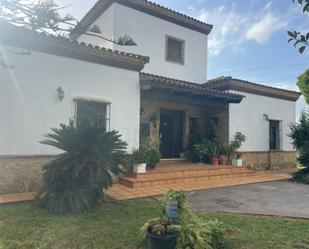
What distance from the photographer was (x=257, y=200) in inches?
297

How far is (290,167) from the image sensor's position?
53.1 feet

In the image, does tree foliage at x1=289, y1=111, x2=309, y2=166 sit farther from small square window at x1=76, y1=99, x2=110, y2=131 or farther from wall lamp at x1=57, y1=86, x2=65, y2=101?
wall lamp at x1=57, y1=86, x2=65, y2=101

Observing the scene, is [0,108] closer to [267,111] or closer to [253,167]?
[253,167]

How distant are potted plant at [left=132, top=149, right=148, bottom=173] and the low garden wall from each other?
6278 millimetres

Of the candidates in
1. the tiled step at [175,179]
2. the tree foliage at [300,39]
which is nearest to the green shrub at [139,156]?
the tiled step at [175,179]

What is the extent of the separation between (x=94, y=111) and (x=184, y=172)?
4.27 metres

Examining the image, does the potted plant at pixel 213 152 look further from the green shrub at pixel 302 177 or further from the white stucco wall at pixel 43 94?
the white stucco wall at pixel 43 94

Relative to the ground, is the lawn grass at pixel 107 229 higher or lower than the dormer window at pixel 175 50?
lower

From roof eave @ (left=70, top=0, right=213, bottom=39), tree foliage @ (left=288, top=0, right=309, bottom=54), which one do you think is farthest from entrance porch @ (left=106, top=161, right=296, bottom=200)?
roof eave @ (left=70, top=0, right=213, bottom=39)

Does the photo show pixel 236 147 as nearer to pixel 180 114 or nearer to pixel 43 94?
pixel 180 114

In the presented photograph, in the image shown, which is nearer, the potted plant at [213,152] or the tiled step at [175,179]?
the tiled step at [175,179]

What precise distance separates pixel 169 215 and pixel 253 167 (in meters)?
11.3

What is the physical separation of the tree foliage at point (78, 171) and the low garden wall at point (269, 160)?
925 centimetres

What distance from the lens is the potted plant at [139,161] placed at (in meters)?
9.43
